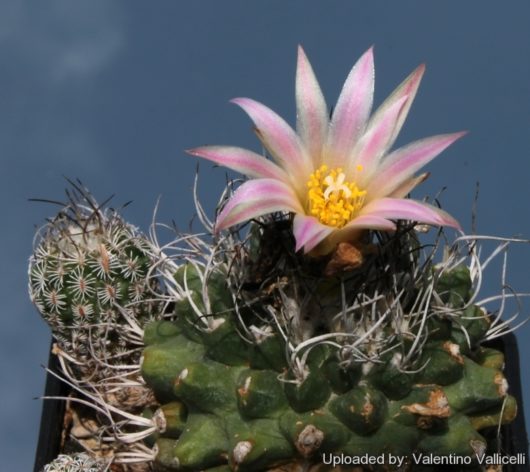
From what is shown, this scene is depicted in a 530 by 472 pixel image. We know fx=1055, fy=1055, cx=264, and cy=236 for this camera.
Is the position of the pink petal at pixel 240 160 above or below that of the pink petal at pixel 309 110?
below

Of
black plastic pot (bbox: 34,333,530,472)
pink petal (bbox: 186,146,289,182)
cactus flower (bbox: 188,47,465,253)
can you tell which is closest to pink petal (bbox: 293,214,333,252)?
cactus flower (bbox: 188,47,465,253)

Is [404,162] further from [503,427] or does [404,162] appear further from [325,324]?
[503,427]

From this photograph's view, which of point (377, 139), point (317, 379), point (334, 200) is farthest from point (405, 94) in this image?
point (317, 379)

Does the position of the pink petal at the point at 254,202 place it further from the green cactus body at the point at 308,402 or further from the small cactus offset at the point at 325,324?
the green cactus body at the point at 308,402

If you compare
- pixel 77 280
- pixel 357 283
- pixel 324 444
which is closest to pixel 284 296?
pixel 357 283

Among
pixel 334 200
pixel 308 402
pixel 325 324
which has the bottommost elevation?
pixel 308 402

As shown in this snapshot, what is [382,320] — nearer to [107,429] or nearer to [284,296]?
[284,296]

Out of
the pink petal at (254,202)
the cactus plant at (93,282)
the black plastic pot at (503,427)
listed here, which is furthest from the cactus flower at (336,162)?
the black plastic pot at (503,427)
